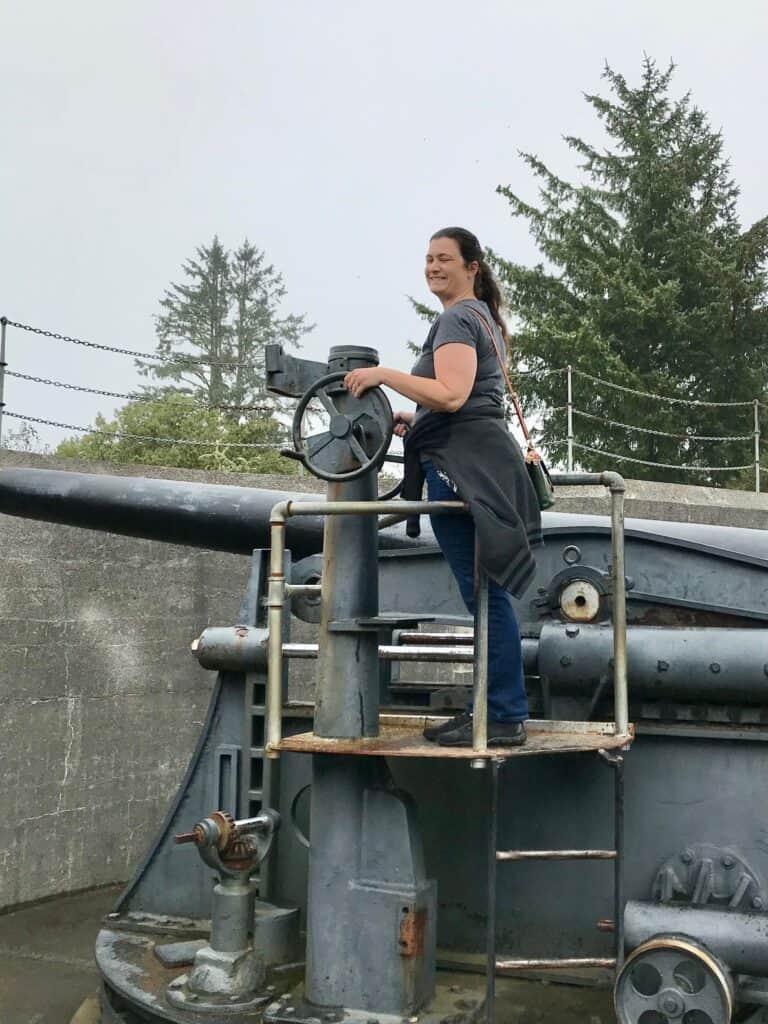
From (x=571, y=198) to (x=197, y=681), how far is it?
1465 cm

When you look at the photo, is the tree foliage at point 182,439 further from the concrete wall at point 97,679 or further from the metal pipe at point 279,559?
the metal pipe at point 279,559

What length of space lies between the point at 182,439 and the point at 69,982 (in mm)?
10151

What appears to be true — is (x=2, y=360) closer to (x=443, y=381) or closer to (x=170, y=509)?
(x=170, y=509)

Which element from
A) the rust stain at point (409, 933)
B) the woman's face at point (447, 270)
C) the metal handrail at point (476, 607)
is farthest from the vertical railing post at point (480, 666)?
the woman's face at point (447, 270)

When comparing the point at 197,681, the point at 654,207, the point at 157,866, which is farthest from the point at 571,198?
the point at 157,866

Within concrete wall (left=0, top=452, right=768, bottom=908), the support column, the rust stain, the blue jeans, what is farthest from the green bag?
concrete wall (left=0, top=452, right=768, bottom=908)

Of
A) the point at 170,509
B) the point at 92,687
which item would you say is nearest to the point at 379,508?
the point at 170,509

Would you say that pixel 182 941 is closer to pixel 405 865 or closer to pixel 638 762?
pixel 405 865

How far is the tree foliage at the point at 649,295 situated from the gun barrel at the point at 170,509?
11.9 meters

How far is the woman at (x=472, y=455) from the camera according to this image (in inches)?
114

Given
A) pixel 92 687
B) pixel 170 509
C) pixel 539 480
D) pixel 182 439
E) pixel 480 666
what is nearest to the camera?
pixel 480 666

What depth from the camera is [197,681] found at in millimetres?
8109

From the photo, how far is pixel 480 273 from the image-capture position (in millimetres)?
3195

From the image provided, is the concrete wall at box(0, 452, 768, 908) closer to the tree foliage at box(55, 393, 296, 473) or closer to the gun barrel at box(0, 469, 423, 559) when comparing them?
the gun barrel at box(0, 469, 423, 559)
